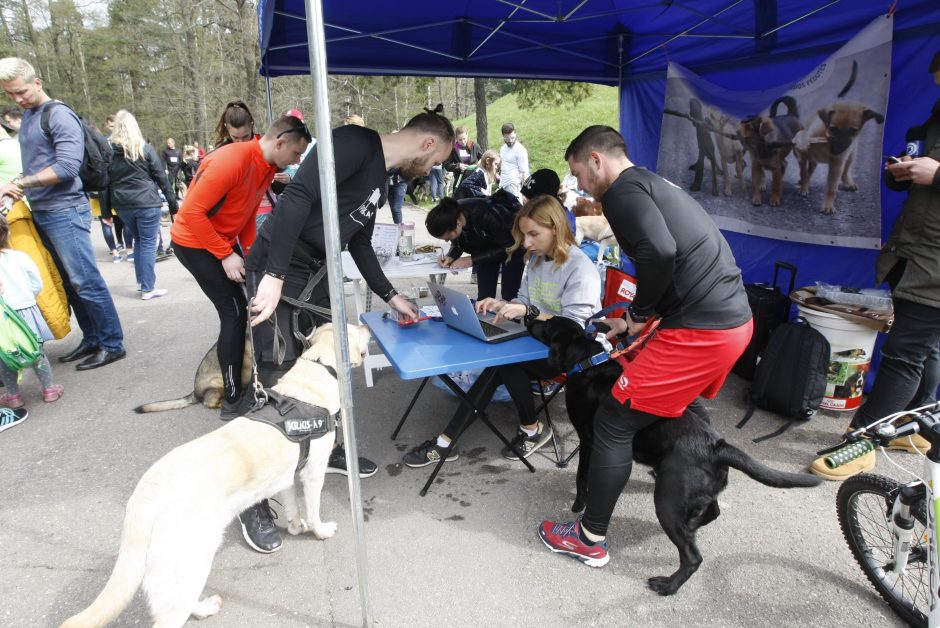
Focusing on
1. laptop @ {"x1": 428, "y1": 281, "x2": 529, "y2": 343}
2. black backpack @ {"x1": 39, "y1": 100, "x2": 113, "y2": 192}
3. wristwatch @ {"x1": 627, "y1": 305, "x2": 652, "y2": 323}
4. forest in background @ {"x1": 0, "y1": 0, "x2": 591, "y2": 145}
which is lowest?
laptop @ {"x1": 428, "y1": 281, "x2": 529, "y2": 343}

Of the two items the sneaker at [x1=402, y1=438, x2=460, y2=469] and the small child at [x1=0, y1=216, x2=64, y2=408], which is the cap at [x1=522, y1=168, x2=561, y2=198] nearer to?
the sneaker at [x1=402, y1=438, x2=460, y2=469]

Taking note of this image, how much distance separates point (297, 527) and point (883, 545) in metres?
2.43

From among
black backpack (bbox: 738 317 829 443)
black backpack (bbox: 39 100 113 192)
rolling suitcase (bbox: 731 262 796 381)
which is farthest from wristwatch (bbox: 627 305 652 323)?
black backpack (bbox: 39 100 113 192)

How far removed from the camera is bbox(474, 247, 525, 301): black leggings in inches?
160

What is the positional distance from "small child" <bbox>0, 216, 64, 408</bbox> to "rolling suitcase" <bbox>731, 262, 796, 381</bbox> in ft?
16.1

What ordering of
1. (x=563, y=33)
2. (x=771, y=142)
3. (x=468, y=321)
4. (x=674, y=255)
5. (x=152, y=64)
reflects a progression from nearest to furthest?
(x=674, y=255) < (x=468, y=321) < (x=771, y=142) < (x=563, y=33) < (x=152, y=64)

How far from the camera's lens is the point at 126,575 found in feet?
4.91

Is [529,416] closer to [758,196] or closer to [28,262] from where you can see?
[758,196]

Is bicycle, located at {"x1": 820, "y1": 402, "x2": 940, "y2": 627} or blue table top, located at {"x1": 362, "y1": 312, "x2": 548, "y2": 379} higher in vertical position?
blue table top, located at {"x1": 362, "y1": 312, "x2": 548, "y2": 379}

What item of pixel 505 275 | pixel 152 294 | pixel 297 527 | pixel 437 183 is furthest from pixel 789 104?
pixel 437 183

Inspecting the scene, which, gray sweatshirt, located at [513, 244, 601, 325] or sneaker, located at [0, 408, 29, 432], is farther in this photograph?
sneaker, located at [0, 408, 29, 432]

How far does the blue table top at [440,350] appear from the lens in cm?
221

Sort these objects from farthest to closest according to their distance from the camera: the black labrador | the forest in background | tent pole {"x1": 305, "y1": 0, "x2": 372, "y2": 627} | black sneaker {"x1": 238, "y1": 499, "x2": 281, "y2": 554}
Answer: the forest in background → black sneaker {"x1": 238, "y1": 499, "x2": 281, "y2": 554} → the black labrador → tent pole {"x1": 305, "y1": 0, "x2": 372, "y2": 627}

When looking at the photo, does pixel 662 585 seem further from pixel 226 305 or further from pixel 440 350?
pixel 226 305
